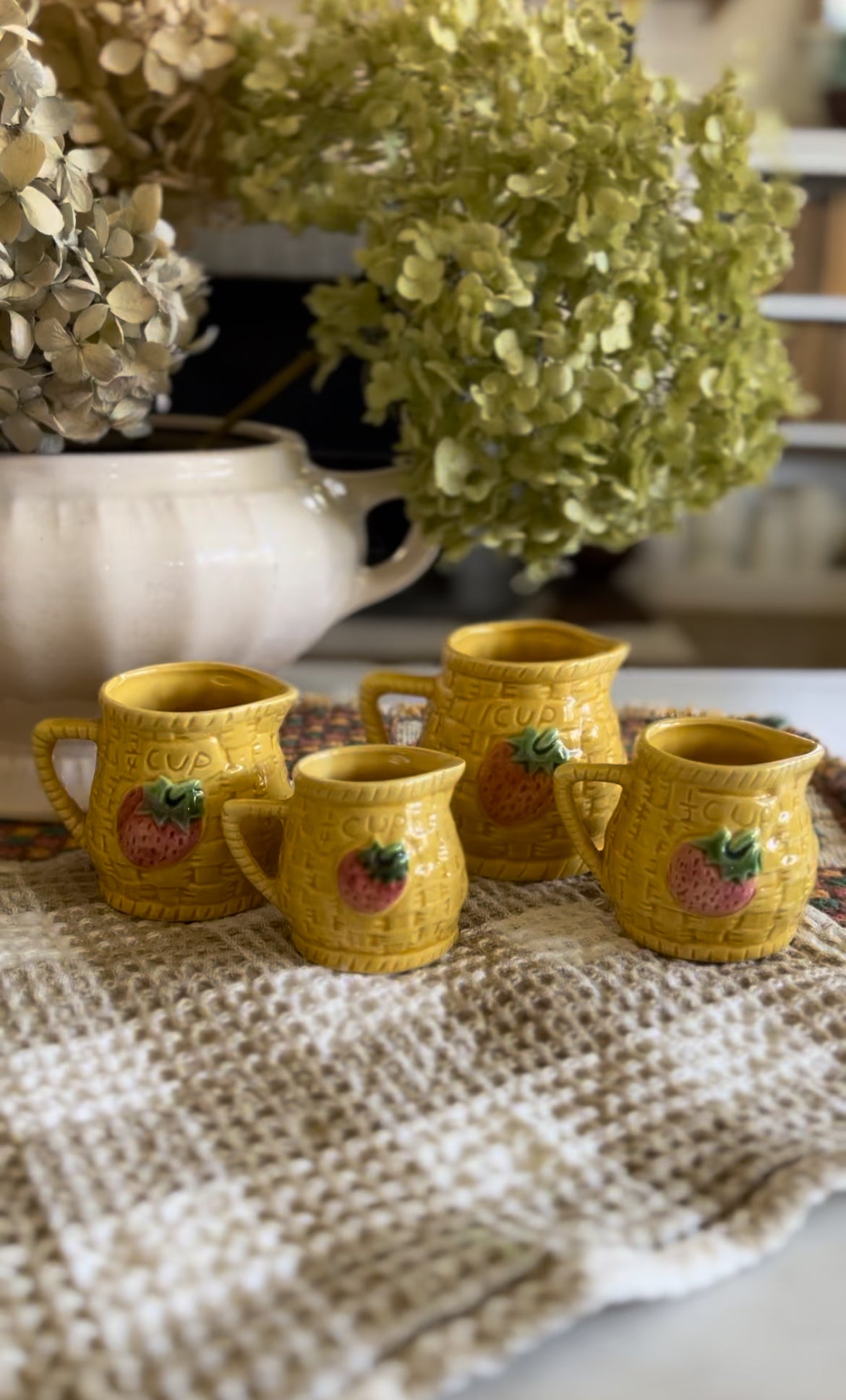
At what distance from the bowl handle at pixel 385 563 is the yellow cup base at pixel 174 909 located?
0.27m

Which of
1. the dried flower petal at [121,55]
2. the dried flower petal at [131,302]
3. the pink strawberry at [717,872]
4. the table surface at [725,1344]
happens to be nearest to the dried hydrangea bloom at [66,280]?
the dried flower petal at [131,302]

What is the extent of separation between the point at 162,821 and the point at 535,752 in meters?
0.19

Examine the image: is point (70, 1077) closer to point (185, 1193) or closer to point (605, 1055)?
point (185, 1193)

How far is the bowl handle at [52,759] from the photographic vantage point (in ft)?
2.01

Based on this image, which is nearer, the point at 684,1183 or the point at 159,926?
the point at 684,1183

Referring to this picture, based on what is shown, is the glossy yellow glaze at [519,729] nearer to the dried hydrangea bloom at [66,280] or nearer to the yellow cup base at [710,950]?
the yellow cup base at [710,950]

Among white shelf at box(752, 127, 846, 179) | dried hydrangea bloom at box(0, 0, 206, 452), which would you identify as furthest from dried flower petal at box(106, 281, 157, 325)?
white shelf at box(752, 127, 846, 179)

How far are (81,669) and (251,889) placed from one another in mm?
171

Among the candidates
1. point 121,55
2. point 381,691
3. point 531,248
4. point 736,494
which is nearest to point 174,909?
point 381,691

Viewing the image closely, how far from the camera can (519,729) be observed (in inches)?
24.3

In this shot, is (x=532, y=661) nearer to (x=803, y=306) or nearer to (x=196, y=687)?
(x=196, y=687)

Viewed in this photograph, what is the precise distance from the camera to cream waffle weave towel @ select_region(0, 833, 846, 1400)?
34 centimetres

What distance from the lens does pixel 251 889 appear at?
60cm

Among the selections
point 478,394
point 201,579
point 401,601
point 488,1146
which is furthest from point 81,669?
point 401,601
